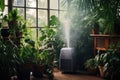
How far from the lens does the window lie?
18.0ft

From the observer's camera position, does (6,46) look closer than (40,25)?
Yes

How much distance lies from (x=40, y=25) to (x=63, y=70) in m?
1.36

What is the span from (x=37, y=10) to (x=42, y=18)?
0.85 ft

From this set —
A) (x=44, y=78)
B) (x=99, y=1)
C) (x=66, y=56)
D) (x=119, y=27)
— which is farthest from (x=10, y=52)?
(x=119, y=27)

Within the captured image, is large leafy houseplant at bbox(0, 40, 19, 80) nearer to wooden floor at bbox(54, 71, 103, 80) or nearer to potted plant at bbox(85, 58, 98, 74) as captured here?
wooden floor at bbox(54, 71, 103, 80)

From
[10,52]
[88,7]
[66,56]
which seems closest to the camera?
[88,7]

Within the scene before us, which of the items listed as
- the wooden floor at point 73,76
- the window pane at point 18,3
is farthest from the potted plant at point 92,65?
the window pane at point 18,3

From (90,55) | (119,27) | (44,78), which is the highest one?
(119,27)

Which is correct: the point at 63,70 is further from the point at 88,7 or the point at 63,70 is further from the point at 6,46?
the point at 88,7

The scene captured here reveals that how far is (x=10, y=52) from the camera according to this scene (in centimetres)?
409

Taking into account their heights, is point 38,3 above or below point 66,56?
above

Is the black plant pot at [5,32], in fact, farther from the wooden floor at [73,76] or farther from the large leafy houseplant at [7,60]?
the wooden floor at [73,76]

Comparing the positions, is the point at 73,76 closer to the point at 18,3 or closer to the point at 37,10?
the point at 37,10

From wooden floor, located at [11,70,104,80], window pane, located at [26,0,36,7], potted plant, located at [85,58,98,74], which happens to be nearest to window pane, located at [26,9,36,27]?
window pane, located at [26,0,36,7]
